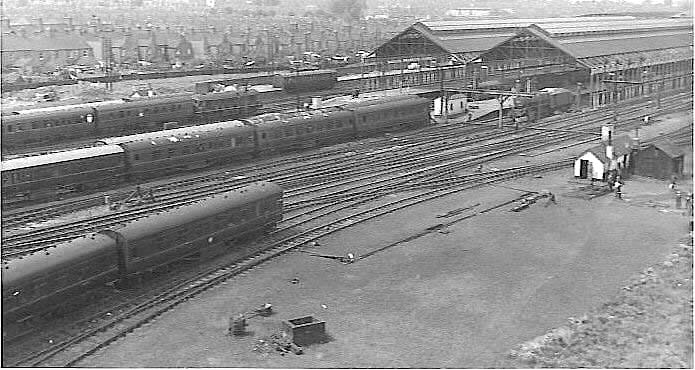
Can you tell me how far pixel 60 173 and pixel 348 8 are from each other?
78457 millimetres

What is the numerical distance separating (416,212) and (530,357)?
40.3 feet

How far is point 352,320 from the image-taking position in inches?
741

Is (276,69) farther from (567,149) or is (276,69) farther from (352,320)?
(352,320)

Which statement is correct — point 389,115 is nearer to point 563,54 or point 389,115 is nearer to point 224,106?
point 224,106

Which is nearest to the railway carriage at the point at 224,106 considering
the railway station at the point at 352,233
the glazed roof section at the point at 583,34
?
the railway station at the point at 352,233

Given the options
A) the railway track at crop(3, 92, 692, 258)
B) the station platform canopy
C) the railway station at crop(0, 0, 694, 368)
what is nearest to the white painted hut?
the railway station at crop(0, 0, 694, 368)

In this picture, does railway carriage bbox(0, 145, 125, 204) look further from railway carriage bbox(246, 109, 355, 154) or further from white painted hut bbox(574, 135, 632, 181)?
white painted hut bbox(574, 135, 632, 181)

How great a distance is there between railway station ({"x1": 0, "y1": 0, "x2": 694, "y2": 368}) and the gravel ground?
0.08 m

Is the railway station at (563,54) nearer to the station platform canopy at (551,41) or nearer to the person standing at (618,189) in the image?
the station platform canopy at (551,41)

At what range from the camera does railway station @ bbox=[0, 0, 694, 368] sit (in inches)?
690

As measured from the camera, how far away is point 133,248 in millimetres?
20312

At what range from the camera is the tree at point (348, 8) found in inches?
4085

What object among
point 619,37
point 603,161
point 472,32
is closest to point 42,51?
point 472,32

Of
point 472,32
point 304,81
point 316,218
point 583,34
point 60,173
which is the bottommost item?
point 316,218
